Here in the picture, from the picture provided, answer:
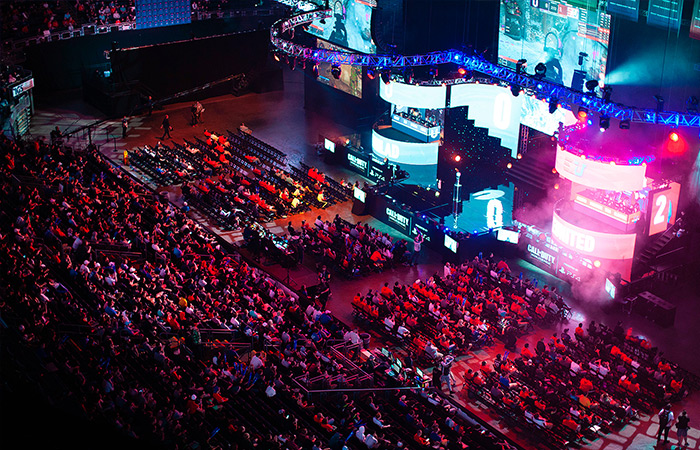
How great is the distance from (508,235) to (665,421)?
12.1 metres

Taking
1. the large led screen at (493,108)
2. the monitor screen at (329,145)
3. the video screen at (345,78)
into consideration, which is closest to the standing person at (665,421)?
the large led screen at (493,108)

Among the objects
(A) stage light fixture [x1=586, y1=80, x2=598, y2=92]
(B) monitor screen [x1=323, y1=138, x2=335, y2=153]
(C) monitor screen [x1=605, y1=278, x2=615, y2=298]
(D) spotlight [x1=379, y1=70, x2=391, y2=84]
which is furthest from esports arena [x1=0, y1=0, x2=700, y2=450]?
(D) spotlight [x1=379, y1=70, x2=391, y2=84]

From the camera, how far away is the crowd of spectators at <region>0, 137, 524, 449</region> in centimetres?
1917

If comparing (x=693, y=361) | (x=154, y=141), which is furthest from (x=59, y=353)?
(x=154, y=141)

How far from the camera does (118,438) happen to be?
17.6 ft

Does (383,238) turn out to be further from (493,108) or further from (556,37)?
(556,37)

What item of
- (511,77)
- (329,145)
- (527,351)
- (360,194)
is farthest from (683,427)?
(329,145)

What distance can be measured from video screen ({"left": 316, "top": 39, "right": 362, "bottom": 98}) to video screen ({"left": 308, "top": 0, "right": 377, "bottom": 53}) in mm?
460

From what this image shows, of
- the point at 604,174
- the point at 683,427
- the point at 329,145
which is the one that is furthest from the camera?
the point at 329,145

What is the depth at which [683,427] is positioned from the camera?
22.4 metres

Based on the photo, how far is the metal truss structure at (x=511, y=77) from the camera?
91.1 feet

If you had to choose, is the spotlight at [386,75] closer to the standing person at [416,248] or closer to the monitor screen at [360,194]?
the monitor screen at [360,194]

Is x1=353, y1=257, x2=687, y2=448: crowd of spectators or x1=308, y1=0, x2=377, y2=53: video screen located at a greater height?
x1=308, y1=0, x2=377, y2=53: video screen

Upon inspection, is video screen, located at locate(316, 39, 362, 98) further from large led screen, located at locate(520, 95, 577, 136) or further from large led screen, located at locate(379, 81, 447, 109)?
large led screen, located at locate(520, 95, 577, 136)
